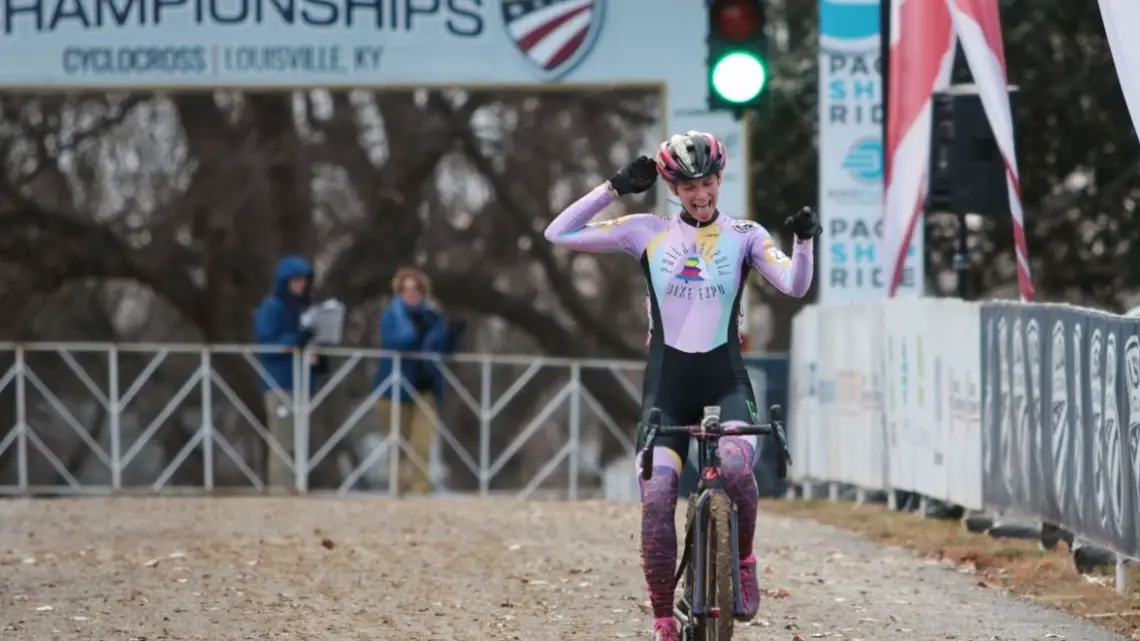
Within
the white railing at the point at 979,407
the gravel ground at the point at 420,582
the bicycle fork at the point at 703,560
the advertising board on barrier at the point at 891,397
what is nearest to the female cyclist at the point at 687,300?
the bicycle fork at the point at 703,560

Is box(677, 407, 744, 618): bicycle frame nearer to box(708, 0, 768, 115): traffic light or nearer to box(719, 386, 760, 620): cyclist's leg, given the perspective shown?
box(719, 386, 760, 620): cyclist's leg

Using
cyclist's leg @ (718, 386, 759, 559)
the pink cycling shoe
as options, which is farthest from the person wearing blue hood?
the pink cycling shoe

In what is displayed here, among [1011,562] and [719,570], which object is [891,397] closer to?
[1011,562]

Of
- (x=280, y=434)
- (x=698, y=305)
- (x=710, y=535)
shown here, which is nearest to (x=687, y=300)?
(x=698, y=305)

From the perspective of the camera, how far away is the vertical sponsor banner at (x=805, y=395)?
65.0ft

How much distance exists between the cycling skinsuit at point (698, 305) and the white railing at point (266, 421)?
11.0 meters

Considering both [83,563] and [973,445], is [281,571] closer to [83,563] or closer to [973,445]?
[83,563]

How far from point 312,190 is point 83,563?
693 inches

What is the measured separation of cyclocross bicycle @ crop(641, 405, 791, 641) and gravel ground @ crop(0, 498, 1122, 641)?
1.60m

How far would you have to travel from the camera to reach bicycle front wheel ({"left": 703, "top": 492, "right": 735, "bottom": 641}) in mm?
8273

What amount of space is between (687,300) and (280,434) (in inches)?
473

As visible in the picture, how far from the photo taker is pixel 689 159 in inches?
345

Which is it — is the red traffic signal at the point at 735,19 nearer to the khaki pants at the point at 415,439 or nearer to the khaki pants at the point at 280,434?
the khaki pants at the point at 415,439

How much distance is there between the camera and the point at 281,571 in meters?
12.8
